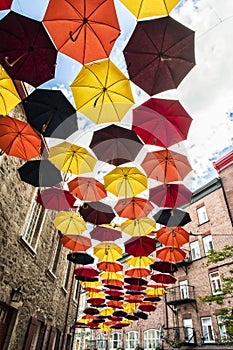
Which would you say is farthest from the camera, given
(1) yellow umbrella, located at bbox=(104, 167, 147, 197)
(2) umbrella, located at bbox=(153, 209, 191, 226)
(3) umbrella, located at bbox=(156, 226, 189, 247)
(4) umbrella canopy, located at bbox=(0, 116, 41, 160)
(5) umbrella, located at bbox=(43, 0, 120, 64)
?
(3) umbrella, located at bbox=(156, 226, 189, 247)

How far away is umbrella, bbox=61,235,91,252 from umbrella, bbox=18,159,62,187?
127 inches

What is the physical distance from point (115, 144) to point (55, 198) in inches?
112

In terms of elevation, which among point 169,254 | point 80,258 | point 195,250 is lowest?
point 80,258

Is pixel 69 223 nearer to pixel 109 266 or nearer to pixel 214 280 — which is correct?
pixel 109 266

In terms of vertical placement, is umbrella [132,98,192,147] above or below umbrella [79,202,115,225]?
above

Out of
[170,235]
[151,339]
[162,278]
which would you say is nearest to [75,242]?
[170,235]

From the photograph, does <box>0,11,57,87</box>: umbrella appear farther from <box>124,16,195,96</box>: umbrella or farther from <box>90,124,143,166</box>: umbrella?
<box>90,124,143,166</box>: umbrella

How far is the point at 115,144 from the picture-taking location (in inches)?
226

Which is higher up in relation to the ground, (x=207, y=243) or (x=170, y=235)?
(x=207, y=243)

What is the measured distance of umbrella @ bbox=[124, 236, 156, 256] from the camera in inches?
356

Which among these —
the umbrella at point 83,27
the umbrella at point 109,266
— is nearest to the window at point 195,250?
the umbrella at point 109,266

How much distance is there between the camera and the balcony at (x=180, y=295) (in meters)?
16.9

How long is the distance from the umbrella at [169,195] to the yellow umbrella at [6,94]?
4290mm

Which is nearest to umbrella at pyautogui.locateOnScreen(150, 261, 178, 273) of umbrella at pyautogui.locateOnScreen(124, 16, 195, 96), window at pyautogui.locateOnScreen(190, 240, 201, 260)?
umbrella at pyautogui.locateOnScreen(124, 16, 195, 96)
